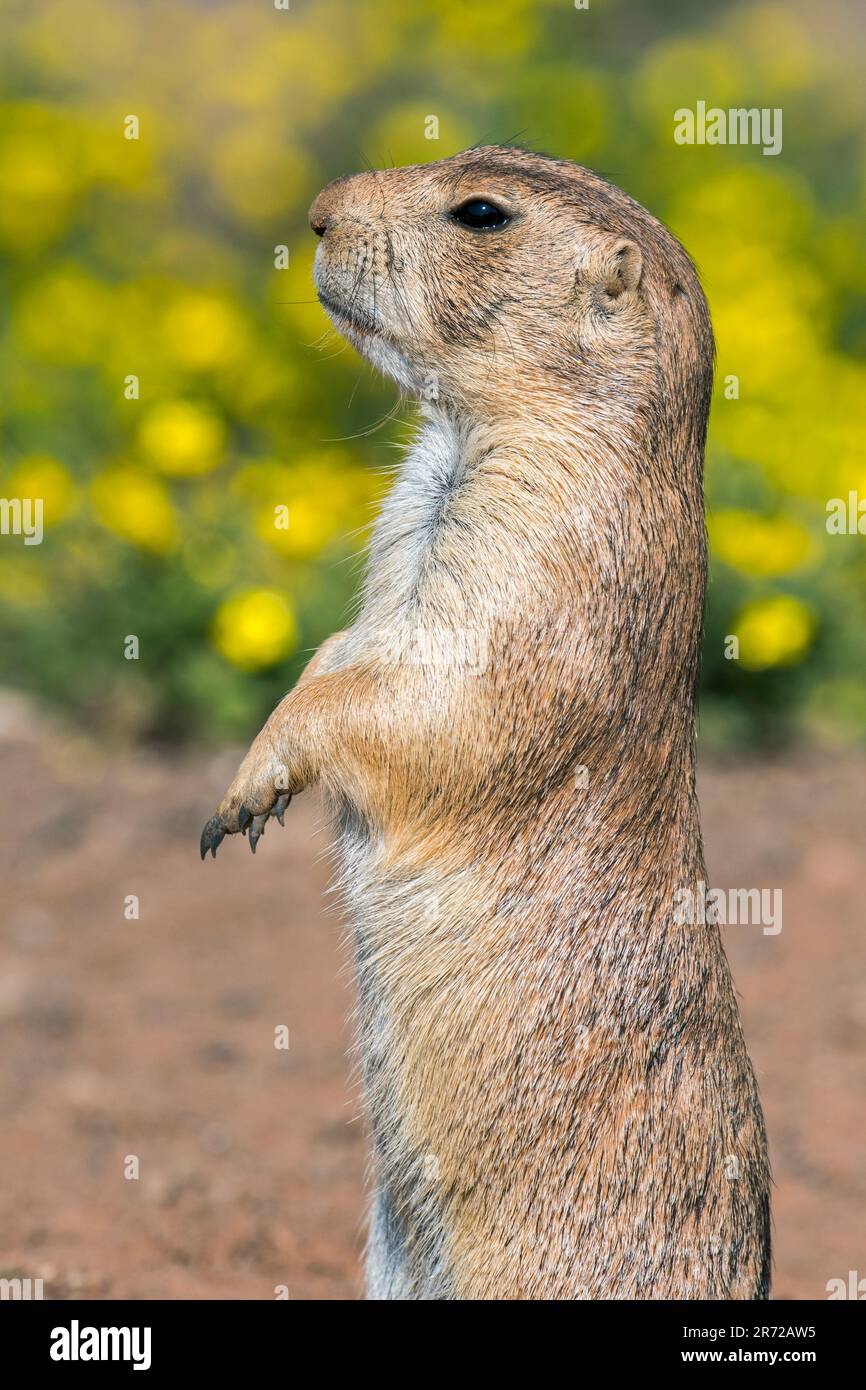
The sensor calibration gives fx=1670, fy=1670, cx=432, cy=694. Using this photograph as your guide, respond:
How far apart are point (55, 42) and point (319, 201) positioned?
37.9ft

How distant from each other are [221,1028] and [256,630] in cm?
202

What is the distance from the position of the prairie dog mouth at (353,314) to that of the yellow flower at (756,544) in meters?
5.01

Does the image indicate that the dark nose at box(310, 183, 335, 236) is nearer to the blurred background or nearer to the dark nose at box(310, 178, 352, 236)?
the dark nose at box(310, 178, 352, 236)

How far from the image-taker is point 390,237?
3.96 meters

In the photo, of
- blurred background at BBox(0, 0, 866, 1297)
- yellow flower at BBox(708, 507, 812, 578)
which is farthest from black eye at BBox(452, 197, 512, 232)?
yellow flower at BBox(708, 507, 812, 578)

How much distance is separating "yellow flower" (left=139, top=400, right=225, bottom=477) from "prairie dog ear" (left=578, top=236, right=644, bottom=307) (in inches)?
191

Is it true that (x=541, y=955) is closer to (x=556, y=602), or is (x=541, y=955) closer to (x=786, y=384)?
(x=556, y=602)

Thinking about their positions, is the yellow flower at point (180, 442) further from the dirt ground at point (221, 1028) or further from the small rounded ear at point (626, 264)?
the small rounded ear at point (626, 264)

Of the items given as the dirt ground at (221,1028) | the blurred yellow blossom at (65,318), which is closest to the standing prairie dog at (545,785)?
the dirt ground at (221,1028)

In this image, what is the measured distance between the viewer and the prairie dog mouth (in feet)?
13.0

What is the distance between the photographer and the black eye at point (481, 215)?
156 inches

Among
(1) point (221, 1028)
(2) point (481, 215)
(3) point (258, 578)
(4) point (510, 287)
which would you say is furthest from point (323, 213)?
(3) point (258, 578)

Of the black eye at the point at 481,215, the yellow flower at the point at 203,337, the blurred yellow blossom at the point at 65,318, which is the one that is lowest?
the black eye at the point at 481,215

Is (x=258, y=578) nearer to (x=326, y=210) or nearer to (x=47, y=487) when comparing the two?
(x=47, y=487)
